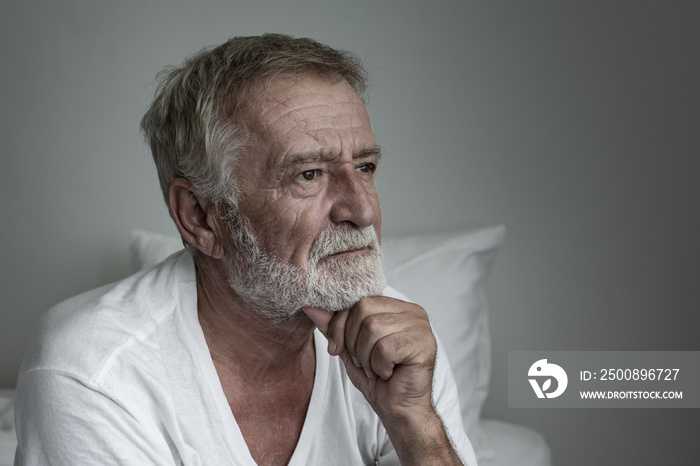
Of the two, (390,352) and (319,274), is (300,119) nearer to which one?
(319,274)

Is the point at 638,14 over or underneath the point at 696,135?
over

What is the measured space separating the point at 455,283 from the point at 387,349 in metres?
0.76

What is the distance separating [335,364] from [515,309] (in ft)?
3.03

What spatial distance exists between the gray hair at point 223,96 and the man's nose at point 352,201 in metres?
0.18

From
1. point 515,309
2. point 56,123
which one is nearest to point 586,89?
point 515,309

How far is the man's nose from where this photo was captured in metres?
1.26

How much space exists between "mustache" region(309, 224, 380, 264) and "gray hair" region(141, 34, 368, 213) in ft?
0.55

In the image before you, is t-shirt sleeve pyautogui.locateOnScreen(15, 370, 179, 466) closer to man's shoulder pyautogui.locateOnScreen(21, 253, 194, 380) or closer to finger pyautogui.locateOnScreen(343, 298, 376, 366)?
man's shoulder pyautogui.locateOnScreen(21, 253, 194, 380)

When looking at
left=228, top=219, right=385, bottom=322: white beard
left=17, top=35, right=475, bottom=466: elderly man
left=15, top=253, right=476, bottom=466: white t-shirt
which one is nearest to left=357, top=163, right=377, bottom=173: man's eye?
left=17, top=35, right=475, bottom=466: elderly man

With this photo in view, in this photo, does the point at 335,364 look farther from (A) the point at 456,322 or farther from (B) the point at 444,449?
(A) the point at 456,322

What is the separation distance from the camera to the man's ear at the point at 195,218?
1379 millimetres

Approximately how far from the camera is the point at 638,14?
2.02m

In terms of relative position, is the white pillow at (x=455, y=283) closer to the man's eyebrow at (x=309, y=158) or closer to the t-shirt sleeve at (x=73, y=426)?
the man's eyebrow at (x=309, y=158)

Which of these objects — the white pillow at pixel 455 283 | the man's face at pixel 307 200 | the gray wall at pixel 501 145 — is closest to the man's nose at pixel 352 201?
the man's face at pixel 307 200
